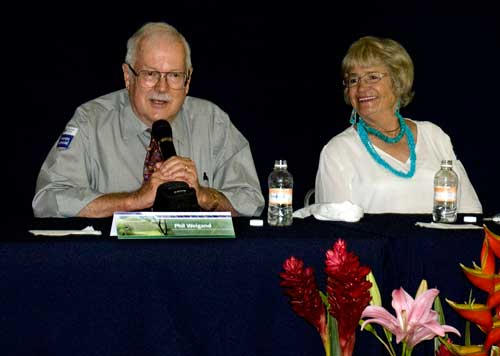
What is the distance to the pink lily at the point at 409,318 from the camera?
2.79ft

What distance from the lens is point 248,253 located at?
144cm

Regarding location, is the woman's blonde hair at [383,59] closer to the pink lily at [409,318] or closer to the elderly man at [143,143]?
the elderly man at [143,143]

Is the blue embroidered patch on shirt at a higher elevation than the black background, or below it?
below

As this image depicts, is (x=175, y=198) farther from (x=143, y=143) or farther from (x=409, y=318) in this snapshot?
(x=409, y=318)

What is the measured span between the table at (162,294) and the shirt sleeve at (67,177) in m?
0.56

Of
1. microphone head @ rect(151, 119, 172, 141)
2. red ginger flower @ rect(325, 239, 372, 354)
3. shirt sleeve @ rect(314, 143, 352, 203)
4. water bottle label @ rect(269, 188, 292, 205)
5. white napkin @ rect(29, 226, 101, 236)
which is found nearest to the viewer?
red ginger flower @ rect(325, 239, 372, 354)

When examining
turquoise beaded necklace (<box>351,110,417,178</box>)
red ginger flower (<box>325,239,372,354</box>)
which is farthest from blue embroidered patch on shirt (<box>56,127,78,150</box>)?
red ginger flower (<box>325,239,372,354</box>)

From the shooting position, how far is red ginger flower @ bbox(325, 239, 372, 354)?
2.43 feet

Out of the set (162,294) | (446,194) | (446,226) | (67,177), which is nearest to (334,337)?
(162,294)

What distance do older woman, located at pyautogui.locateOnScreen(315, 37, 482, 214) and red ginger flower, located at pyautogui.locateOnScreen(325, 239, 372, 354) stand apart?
5.79 feet

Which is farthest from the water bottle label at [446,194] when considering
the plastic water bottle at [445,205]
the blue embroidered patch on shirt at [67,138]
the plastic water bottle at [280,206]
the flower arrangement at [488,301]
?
the blue embroidered patch on shirt at [67,138]

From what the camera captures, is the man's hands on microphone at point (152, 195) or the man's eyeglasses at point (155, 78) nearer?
the man's hands on microphone at point (152, 195)

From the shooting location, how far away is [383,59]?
110 inches

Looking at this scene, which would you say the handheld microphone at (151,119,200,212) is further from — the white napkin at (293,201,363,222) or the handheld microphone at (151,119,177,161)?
the white napkin at (293,201,363,222)
